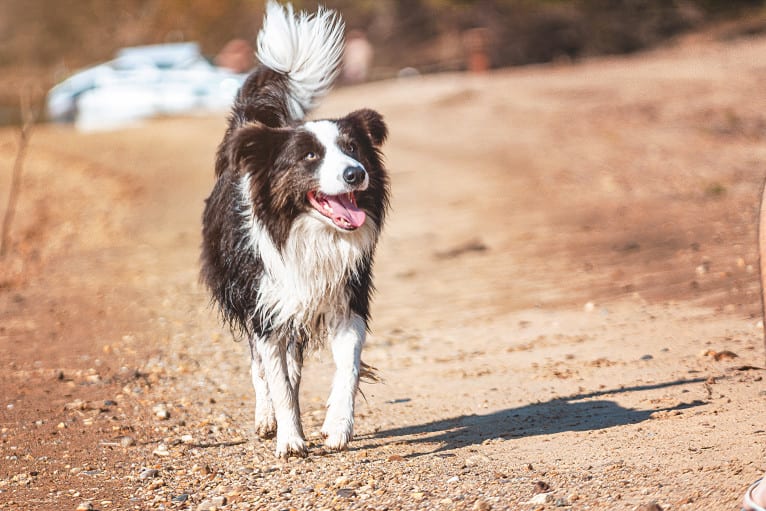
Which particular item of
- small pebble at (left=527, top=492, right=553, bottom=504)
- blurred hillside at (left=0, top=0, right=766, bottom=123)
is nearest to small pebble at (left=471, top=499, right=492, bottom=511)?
small pebble at (left=527, top=492, right=553, bottom=504)

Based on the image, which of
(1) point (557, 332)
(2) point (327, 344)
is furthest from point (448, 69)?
(2) point (327, 344)

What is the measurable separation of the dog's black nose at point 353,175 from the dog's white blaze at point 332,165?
16 mm

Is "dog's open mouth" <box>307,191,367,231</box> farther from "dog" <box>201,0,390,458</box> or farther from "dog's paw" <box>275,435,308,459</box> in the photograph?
"dog's paw" <box>275,435,308,459</box>

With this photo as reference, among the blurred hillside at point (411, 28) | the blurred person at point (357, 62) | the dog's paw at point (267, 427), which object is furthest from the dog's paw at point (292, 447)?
the blurred person at point (357, 62)

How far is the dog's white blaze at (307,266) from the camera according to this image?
511 cm

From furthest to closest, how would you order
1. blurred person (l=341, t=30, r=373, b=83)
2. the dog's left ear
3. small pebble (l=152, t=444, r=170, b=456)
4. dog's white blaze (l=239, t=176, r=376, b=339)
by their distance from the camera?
blurred person (l=341, t=30, r=373, b=83) < small pebble (l=152, t=444, r=170, b=456) < the dog's left ear < dog's white blaze (l=239, t=176, r=376, b=339)

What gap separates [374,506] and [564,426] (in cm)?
144

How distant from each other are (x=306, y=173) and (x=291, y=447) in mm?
1336

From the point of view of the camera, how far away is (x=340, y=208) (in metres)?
5.01

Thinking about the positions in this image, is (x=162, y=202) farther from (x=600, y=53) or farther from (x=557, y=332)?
(x=600, y=53)

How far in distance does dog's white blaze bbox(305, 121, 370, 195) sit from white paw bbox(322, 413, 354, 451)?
1086mm

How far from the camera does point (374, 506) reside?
447 centimetres

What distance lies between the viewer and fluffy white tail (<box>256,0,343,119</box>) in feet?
18.9

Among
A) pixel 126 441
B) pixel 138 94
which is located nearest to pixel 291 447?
pixel 126 441
